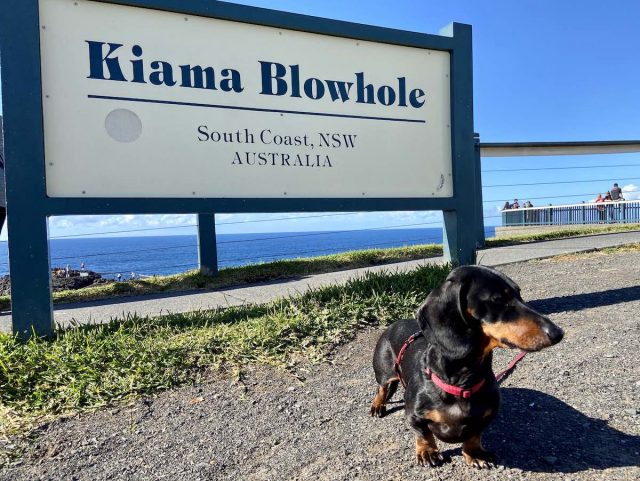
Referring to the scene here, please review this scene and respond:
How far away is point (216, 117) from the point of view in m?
4.73

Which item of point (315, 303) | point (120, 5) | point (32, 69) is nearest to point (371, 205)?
point (315, 303)

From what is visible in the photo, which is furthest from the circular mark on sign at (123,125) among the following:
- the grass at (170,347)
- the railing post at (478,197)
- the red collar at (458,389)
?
the railing post at (478,197)

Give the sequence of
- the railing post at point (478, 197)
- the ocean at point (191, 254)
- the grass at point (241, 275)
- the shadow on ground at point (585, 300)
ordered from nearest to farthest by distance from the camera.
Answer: the shadow on ground at point (585, 300) < the grass at point (241, 275) < the railing post at point (478, 197) < the ocean at point (191, 254)

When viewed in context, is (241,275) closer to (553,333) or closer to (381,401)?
(381,401)

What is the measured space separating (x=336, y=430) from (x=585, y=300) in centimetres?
328

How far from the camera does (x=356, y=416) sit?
296 centimetres

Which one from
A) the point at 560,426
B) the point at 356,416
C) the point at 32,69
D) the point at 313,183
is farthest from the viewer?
the point at 313,183

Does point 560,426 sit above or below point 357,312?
below

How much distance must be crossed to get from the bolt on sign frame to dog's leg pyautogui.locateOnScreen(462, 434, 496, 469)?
312cm

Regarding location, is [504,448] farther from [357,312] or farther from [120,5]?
[120,5]

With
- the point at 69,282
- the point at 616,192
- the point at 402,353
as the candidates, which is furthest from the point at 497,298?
the point at 616,192

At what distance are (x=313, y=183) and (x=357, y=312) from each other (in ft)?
4.79

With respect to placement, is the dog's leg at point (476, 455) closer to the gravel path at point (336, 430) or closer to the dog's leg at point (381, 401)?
the gravel path at point (336, 430)

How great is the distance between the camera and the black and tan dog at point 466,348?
2059mm
